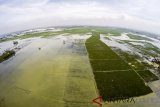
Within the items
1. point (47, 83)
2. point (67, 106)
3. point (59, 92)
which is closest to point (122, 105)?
point (67, 106)

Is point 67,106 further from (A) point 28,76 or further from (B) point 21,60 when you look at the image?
(B) point 21,60

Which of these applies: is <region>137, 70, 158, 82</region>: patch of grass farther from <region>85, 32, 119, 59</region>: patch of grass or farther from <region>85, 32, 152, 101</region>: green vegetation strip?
<region>85, 32, 119, 59</region>: patch of grass

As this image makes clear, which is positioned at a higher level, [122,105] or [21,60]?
[21,60]

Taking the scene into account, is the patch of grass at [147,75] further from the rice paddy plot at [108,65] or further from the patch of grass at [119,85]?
the rice paddy plot at [108,65]

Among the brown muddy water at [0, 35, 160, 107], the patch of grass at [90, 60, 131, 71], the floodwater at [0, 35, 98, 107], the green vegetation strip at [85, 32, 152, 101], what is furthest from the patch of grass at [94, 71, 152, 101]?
the patch of grass at [90, 60, 131, 71]

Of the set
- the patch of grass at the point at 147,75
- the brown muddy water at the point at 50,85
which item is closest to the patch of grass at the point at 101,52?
the brown muddy water at the point at 50,85

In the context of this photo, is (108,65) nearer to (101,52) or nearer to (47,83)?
(101,52)
